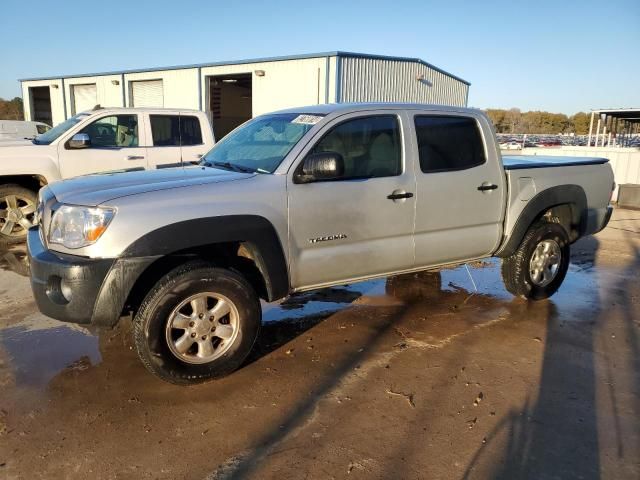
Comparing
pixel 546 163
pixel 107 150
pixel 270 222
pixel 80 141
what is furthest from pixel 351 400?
pixel 107 150

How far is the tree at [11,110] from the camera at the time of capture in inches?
2105

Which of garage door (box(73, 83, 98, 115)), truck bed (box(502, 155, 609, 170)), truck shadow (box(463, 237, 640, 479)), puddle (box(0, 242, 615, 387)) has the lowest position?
puddle (box(0, 242, 615, 387))

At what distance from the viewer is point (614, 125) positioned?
25438 millimetres

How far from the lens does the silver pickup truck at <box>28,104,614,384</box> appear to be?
3176 mm

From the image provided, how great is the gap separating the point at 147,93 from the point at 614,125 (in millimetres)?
22737

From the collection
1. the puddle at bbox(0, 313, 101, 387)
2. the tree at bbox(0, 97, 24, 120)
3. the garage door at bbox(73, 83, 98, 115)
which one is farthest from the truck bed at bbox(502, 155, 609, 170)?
the tree at bbox(0, 97, 24, 120)

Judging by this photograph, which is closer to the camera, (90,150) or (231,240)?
(231,240)

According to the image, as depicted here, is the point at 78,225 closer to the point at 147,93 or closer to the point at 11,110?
the point at 147,93

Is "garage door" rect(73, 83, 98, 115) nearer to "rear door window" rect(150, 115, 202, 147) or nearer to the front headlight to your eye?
"rear door window" rect(150, 115, 202, 147)

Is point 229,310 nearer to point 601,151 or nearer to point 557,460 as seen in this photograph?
point 557,460

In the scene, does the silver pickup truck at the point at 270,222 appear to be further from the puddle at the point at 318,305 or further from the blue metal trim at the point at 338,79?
the blue metal trim at the point at 338,79

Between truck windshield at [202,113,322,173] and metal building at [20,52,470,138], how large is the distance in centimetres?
1475

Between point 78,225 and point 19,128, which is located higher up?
point 19,128

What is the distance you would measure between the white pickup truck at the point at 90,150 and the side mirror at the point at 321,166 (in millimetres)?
4468
